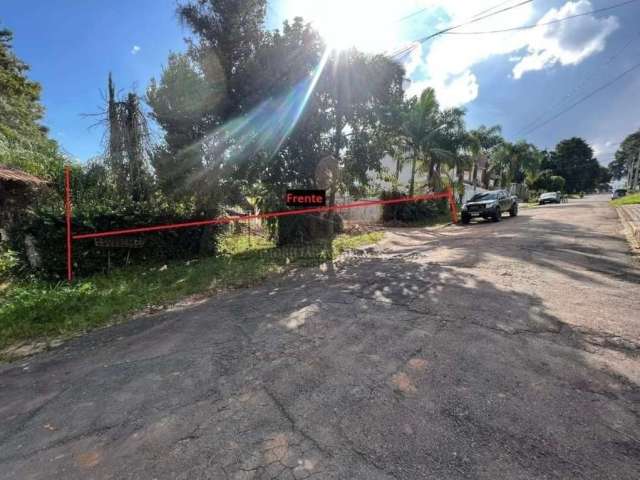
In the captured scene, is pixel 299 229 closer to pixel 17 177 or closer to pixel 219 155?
pixel 219 155

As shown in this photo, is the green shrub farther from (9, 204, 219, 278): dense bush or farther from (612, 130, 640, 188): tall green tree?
(612, 130, 640, 188): tall green tree

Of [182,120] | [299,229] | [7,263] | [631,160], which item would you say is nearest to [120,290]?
[7,263]

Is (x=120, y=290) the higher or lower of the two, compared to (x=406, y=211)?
lower

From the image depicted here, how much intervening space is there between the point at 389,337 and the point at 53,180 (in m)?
14.1

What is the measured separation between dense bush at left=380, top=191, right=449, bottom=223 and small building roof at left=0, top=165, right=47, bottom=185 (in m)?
16.0

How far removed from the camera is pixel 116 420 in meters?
2.36

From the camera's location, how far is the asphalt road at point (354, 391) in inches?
69.8

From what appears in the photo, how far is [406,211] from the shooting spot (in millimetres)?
17969

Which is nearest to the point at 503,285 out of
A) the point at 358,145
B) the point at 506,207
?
the point at 358,145

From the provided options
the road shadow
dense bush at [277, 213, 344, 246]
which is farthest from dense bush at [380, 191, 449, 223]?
the road shadow

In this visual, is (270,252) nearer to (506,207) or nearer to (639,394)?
(639,394)

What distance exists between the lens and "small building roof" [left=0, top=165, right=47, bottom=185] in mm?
9539

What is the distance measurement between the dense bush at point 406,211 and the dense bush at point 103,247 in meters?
11.5

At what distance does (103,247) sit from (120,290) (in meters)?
2.41
